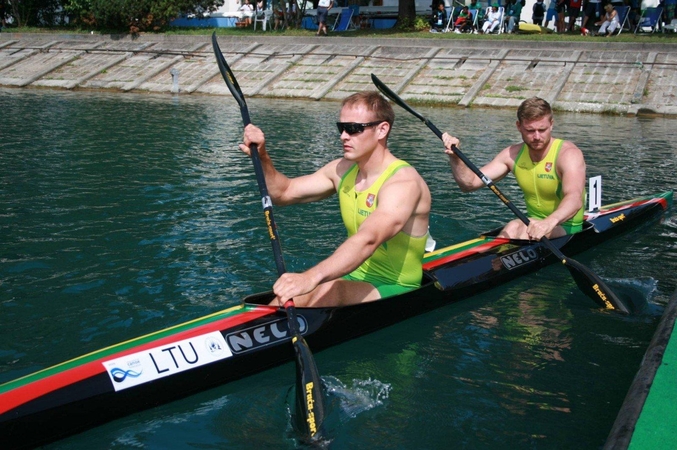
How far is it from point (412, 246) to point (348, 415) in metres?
1.57

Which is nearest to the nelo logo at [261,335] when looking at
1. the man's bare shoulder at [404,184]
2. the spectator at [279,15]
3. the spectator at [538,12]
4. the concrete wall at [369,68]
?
the man's bare shoulder at [404,184]

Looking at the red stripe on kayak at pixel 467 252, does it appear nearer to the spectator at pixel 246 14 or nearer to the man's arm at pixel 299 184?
the man's arm at pixel 299 184

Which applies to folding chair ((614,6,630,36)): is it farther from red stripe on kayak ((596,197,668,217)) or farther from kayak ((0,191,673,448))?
kayak ((0,191,673,448))

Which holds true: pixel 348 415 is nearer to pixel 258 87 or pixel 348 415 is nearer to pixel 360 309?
pixel 360 309

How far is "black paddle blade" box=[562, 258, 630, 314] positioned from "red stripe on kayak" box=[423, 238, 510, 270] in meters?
0.86

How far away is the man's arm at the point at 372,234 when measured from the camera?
15.7ft

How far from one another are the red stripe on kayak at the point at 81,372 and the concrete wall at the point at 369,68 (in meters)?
17.0

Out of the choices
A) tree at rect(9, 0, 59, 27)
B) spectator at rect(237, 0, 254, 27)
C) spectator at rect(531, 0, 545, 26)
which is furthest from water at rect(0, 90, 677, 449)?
tree at rect(9, 0, 59, 27)

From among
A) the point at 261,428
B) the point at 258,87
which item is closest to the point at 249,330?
the point at 261,428

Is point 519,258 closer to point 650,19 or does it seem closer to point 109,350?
point 109,350

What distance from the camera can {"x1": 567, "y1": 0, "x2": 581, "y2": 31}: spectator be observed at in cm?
2706

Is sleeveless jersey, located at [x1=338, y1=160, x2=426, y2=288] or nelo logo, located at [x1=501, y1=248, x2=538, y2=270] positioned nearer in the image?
sleeveless jersey, located at [x1=338, y1=160, x2=426, y2=288]

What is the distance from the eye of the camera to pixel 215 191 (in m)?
11.0

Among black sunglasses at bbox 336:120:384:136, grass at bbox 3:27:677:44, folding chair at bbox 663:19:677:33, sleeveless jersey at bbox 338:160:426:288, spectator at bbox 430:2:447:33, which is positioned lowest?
sleeveless jersey at bbox 338:160:426:288
